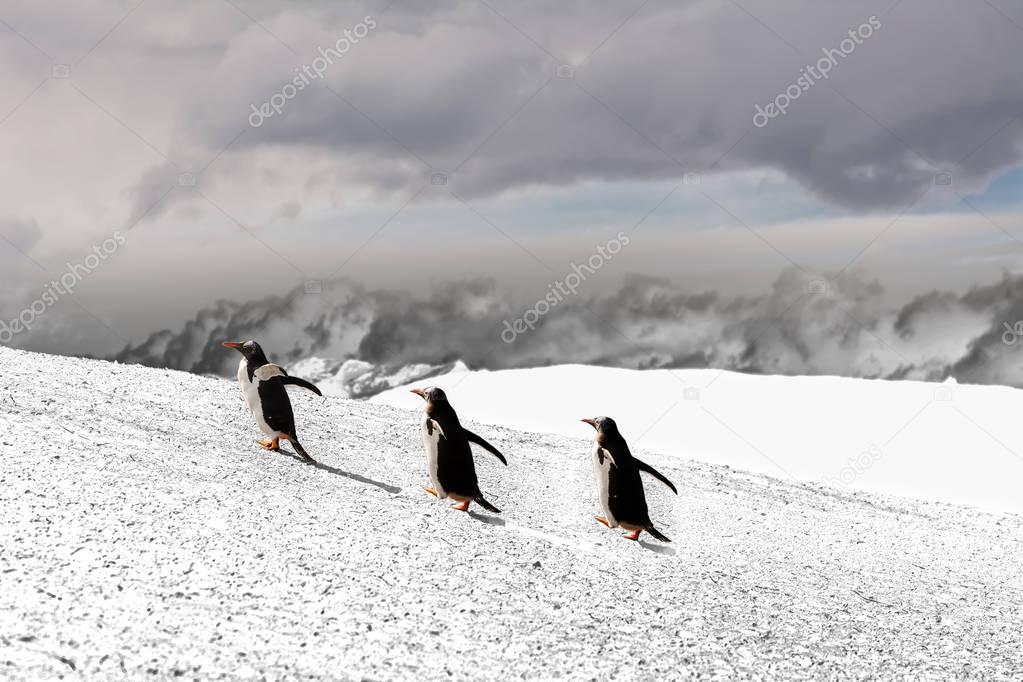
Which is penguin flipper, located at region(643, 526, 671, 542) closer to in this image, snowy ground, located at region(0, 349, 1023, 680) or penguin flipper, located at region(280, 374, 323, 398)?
snowy ground, located at region(0, 349, 1023, 680)

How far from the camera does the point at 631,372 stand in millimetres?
15383

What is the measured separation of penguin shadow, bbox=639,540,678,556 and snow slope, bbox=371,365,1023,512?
4588mm

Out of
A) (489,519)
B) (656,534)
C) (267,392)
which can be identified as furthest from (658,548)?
(267,392)

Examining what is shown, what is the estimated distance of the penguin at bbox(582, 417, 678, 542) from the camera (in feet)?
17.6

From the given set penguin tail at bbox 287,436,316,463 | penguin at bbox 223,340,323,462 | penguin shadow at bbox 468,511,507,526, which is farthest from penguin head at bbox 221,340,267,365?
penguin shadow at bbox 468,511,507,526

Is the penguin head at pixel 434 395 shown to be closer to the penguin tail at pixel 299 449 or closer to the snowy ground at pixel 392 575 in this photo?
the snowy ground at pixel 392 575

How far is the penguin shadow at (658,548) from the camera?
521 cm

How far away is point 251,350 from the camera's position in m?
6.23

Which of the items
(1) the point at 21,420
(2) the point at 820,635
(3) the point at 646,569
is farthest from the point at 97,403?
(2) the point at 820,635

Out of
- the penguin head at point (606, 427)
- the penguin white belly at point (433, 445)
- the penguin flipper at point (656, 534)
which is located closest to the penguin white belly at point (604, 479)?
the penguin head at point (606, 427)

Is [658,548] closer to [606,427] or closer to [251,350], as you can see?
[606,427]

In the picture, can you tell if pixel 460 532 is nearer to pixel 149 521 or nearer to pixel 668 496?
pixel 149 521

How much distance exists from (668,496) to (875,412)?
24.6 ft

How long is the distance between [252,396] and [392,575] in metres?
2.72
